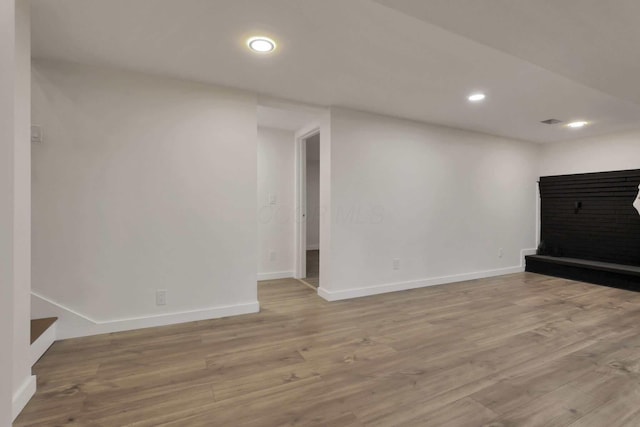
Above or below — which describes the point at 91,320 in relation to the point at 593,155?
A: below

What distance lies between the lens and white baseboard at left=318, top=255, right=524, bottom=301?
3322 mm

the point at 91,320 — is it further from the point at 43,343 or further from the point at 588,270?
the point at 588,270

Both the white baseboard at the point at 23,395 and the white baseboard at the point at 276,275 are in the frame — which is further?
the white baseboard at the point at 276,275

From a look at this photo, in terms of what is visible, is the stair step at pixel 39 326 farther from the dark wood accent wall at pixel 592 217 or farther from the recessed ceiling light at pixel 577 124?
the dark wood accent wall at pixel 592 217

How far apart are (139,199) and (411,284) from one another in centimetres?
327

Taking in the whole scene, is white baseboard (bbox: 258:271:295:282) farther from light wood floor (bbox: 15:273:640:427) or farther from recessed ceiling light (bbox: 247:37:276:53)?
recessed ceiling light (bbox: 247:37:276:53)

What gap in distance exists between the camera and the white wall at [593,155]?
4.20 m

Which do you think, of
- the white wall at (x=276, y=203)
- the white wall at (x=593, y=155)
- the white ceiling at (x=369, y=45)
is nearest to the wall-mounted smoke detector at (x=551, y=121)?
the white ceiling at (x=369, y=45)

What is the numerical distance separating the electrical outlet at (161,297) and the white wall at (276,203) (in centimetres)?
178

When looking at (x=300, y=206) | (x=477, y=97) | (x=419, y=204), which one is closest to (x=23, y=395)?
(x=300, y=206)

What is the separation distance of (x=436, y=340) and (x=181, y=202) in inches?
98.1

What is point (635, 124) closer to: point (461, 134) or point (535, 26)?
point (461, 134)

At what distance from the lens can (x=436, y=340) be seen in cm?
230

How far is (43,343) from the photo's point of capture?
2.00 m
